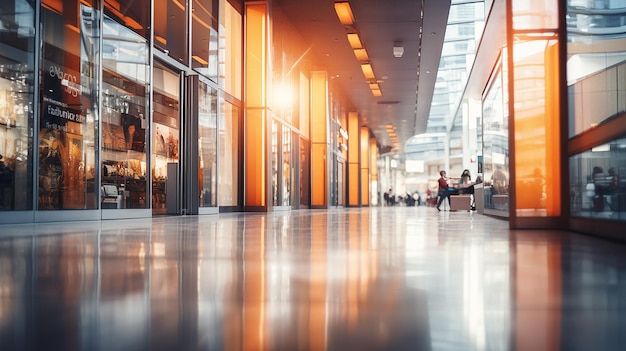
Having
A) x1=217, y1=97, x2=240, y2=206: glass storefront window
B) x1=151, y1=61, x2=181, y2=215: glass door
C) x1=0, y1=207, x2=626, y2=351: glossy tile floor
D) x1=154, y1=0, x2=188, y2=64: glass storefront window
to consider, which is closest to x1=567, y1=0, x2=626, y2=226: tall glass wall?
x1=0, y1=207, x2=626, y2=351: glossy tile floor

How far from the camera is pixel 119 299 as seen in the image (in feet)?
6.79

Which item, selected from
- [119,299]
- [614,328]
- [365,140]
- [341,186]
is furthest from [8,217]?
[365,140]

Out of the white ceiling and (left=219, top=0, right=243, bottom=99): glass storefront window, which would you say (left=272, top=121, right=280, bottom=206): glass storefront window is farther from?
the white ceiling

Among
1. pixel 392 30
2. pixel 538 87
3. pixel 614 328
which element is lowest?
pixel 614 328

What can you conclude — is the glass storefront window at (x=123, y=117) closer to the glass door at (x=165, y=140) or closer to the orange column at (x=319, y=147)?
the glass door at (x=165, y=140)

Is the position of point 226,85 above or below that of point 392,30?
below

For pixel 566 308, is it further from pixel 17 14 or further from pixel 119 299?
pixel 17 14

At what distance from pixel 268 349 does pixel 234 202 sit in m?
15.4

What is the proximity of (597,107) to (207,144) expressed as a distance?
403 inches

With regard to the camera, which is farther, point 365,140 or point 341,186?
point 365,140

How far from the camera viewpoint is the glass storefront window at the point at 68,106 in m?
9.39

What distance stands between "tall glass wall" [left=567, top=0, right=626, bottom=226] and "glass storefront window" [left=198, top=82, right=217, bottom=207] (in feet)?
30.2

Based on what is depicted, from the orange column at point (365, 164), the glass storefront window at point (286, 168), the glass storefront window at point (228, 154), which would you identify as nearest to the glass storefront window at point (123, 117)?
the glass storefront window at point (228, 154)

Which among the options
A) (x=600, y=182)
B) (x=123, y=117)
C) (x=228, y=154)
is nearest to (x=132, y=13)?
(x=123, y=117)
